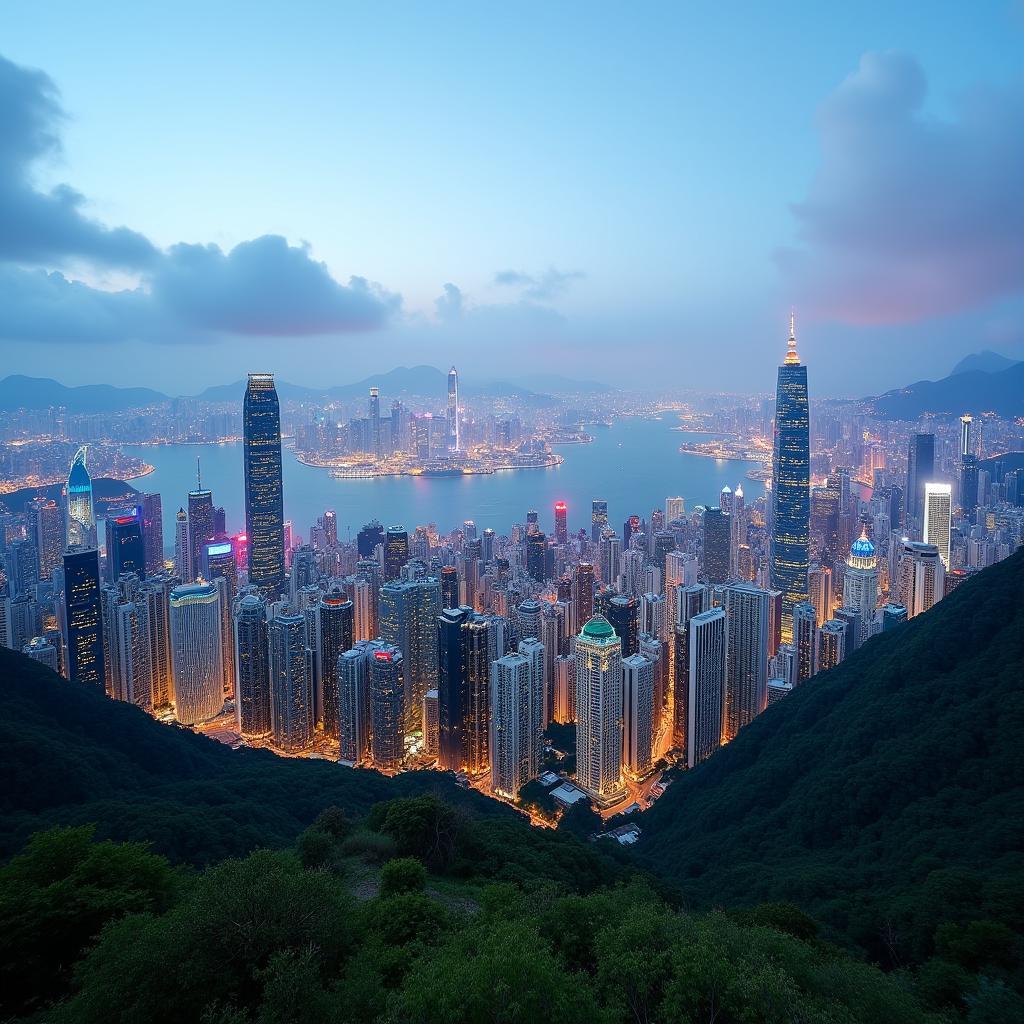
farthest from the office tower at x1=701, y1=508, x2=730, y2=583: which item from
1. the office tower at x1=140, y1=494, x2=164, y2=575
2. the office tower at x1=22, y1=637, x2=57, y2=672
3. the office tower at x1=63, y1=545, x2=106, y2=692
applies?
the office tower at x1=140, y1=494, x2=164, y2=575

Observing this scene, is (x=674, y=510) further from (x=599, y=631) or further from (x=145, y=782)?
(x=145, y=782)

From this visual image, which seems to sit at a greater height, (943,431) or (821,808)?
(943,431)

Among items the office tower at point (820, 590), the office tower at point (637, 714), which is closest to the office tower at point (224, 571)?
the office tower at point (637, 714)

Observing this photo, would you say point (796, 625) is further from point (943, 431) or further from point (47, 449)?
point (47, 449)

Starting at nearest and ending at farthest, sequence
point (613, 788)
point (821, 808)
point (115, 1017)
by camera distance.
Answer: point (115, 1017)
point (821, 808)
point (613, 788)

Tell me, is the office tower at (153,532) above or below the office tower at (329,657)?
above

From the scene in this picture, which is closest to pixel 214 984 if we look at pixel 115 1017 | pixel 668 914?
pixel 115 1017

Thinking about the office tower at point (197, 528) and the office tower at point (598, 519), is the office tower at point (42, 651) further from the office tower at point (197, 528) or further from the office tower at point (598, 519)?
the office tower at point (598, 519)

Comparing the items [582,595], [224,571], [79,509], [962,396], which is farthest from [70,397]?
[962,396]
